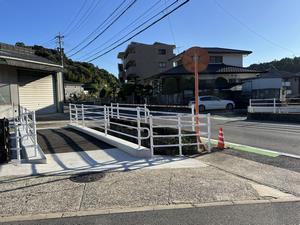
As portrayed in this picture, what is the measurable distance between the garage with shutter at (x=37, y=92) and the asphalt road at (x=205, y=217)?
1721 centimetres

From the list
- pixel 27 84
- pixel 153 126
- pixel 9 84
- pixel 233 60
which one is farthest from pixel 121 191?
pixel 233 60

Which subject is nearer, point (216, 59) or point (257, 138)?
point (257, 138)

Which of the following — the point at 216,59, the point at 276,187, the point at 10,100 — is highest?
the point at 216,59

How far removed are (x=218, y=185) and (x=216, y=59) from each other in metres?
34.4

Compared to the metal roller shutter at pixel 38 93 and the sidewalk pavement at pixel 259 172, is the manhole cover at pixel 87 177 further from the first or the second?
the metal roller shutter at pixel 38 93

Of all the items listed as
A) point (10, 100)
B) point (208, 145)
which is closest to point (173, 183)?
point (208, 145)

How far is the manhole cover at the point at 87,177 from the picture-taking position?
541 cm

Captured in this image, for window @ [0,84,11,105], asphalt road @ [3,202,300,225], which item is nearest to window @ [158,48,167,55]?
→ window @ [0,84,11,105]

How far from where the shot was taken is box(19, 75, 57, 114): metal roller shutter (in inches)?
763

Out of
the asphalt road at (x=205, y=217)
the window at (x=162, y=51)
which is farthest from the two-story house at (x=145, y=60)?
the asphalt road at (x=205, y=217)

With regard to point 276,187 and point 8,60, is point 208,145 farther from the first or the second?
point 8,60

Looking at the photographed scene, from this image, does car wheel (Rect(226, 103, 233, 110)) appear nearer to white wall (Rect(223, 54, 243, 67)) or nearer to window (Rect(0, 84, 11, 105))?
white wall (Rect(223, 54, 243, 67))

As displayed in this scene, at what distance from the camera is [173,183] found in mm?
5195

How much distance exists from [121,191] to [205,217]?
162 centimetres
